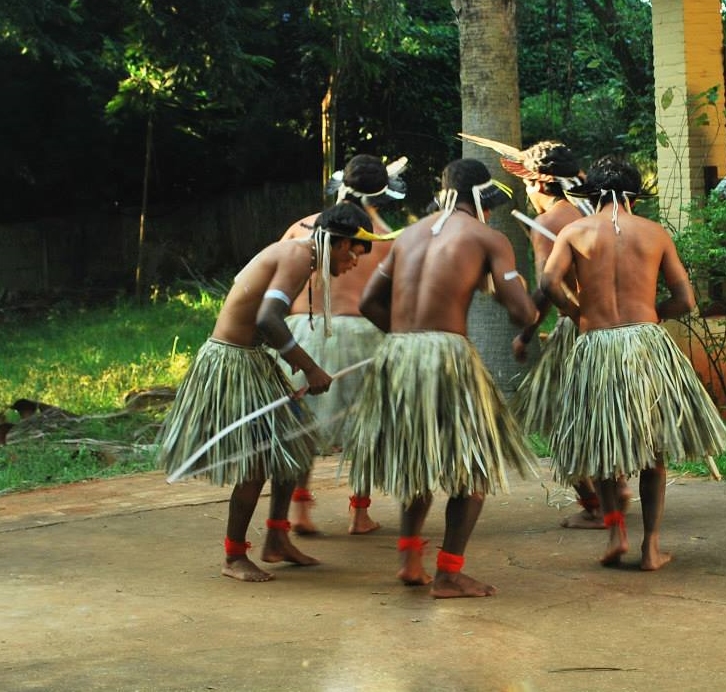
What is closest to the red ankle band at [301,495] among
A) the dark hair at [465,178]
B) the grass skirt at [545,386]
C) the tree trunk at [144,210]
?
the grass skirt at [545,386]

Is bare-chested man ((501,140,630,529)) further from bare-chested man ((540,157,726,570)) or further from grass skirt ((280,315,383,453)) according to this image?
grass skirt ((280,315,383,453))

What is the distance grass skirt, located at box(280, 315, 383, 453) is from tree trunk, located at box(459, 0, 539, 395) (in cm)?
293

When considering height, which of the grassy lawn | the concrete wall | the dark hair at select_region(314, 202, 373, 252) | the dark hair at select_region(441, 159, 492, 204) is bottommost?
the grassy lawn

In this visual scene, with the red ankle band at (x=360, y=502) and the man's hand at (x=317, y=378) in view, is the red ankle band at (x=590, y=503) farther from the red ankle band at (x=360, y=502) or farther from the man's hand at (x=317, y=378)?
the man's hand at (x=317, y=378)

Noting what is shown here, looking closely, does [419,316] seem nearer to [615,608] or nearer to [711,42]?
[615,608]

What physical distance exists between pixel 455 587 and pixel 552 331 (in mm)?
1628

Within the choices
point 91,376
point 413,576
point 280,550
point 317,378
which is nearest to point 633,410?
point 413,576

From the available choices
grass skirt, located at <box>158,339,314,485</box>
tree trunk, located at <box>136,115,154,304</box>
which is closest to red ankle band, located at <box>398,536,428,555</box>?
grass skirt, located at <box>158,339,314,485</box>

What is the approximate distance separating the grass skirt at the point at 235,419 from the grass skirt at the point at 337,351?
0.55 m

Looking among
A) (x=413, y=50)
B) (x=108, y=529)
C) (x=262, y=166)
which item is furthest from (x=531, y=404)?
(x=262, y=166)

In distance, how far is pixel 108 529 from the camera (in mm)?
6512

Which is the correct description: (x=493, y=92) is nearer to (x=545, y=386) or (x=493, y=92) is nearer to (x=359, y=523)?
(x=545, y=386)

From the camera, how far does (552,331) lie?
20.3 feet

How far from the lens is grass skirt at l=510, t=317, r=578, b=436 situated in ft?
19.8
